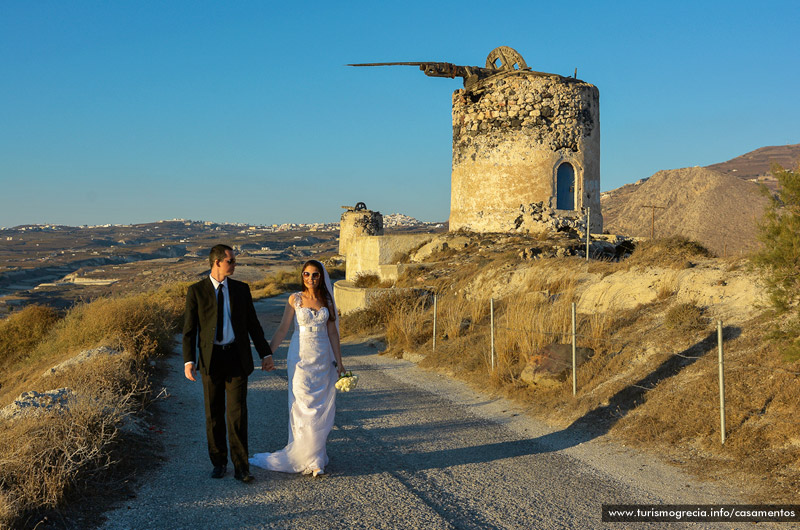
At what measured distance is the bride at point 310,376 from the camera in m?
5.54

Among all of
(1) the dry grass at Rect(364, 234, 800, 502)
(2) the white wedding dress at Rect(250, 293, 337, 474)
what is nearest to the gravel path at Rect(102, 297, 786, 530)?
(2) the white wedding dress at Rect(250, 293, 337, 474)

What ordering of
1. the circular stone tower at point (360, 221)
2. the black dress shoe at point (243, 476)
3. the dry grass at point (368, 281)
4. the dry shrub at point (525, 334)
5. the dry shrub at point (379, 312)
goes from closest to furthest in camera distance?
1. the black dress shoe at point (243, 476)
2. the dry shrub at point (525, 334)
3. the dry shrub at point (379, 312)
4. the dry grass at point (368, 281)
5. the circular stone tower at point (360, 221)

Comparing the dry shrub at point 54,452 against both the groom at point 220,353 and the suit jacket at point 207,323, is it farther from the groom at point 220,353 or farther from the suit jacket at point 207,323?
the suit jacket at point 207,323

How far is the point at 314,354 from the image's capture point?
18.7 feet

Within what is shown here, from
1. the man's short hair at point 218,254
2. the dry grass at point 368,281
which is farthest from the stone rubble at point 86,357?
the dry grass at point 368,281

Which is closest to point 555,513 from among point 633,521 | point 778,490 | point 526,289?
point 633,521

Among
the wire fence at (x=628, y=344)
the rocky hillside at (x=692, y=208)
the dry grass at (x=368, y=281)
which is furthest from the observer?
the rocky hillside at (x=692, y=208)

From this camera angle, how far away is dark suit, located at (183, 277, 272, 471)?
5.46m

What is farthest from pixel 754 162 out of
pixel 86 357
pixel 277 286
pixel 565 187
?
pixel 86 357

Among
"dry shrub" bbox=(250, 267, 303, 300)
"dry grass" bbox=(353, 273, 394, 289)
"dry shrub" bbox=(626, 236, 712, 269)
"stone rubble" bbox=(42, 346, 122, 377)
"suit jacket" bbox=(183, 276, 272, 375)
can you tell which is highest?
"dry shrub" bbox=(626, 236, 712, 269)

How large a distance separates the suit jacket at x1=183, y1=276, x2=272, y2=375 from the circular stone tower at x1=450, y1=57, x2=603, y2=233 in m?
13.8

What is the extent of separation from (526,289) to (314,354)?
8.35 meters

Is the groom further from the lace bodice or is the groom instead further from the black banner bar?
the black banner bar

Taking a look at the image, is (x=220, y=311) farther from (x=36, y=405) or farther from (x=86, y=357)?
(x=86, y=357)
